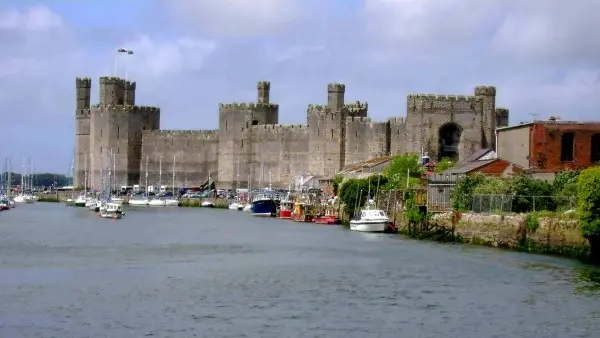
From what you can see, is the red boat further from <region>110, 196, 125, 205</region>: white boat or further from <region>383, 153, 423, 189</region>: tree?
<region>110, 196, 125, 205</region>: white boat

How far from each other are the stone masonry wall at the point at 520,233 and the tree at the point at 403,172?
1411 cm

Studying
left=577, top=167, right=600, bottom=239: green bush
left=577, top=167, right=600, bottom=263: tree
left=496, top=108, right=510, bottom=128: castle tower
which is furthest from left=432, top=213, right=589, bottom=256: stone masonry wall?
left=496, top=108, right=510, bottom=128: castle tower

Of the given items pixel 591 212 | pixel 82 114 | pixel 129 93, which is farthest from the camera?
pixel 82 114

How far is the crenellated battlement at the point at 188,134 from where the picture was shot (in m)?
99.1

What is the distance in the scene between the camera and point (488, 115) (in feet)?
258

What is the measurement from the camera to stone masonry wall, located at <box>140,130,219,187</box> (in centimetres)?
9944

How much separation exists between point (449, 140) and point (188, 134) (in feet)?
91.7

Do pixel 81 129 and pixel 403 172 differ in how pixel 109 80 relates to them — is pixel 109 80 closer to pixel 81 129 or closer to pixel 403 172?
pixel 81 129

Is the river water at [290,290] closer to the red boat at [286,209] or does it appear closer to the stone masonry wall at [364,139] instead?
the red boat at [286,209]

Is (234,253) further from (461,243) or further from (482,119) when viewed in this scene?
(482,119)

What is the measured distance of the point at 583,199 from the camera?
36.8 metres

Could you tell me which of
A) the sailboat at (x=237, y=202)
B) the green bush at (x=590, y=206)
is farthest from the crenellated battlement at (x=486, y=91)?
the green bush at (x=590, y=206)

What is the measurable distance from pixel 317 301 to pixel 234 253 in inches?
578

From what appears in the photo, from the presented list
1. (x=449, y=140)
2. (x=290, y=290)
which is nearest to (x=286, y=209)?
(x=449, y=140)
